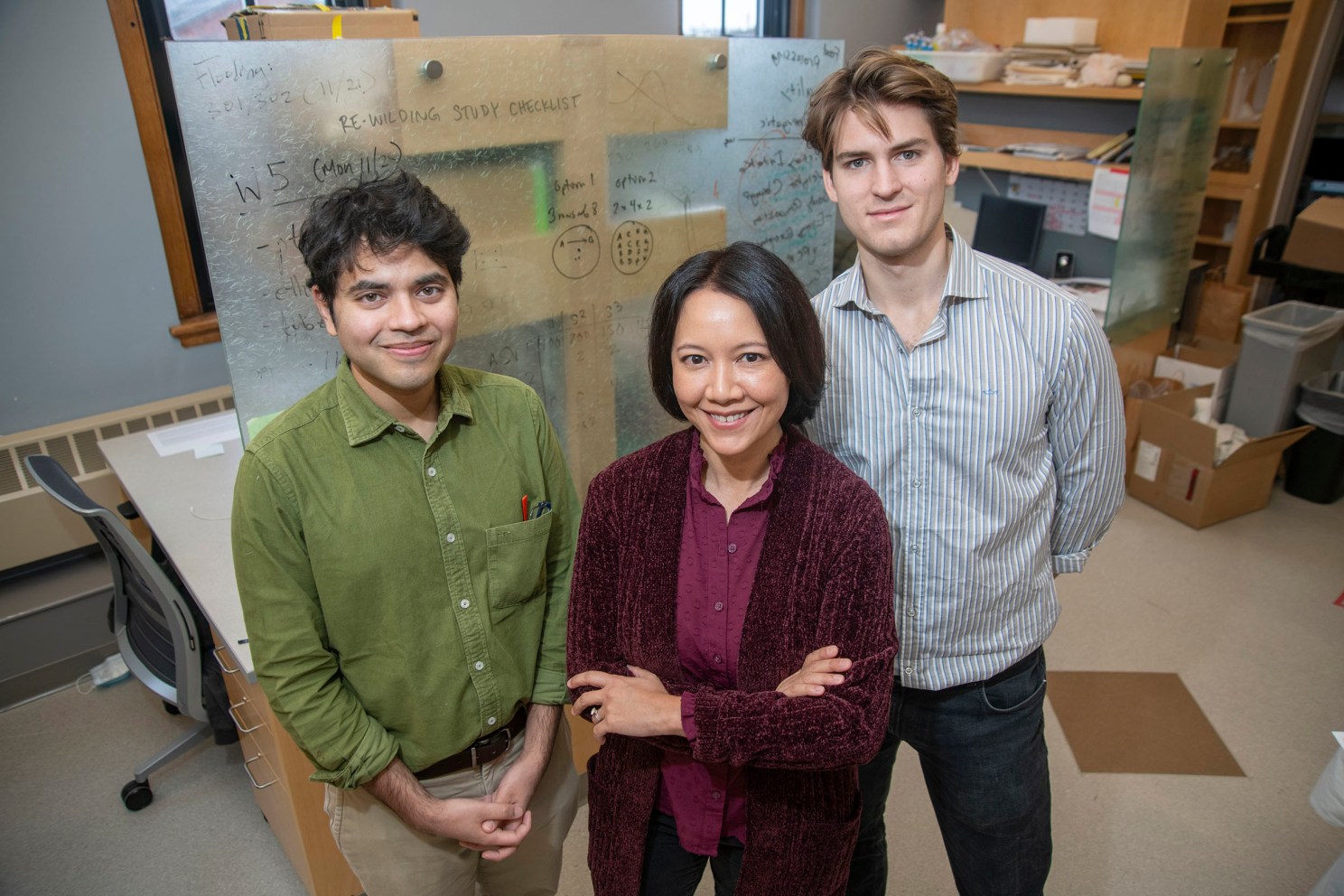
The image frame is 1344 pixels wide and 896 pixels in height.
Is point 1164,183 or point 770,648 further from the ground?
point 1164,183

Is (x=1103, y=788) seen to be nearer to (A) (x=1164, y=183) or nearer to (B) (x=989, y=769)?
(B) (x=989, y=769)

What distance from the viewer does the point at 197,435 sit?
2.67 m

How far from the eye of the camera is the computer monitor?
13.1 feet

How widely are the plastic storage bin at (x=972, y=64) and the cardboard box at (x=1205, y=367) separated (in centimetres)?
143

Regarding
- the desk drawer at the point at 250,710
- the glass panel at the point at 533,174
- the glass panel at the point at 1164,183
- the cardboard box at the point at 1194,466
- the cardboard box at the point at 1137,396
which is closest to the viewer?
the glass panel at the point at 533,174

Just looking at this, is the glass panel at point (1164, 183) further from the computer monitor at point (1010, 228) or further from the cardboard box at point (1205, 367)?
the computer monitor at point (1010, 228)

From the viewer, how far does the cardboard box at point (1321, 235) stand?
345cm

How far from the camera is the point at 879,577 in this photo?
1122 millimetres

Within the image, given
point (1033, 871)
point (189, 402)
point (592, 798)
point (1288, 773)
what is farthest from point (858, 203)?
point (189, 402)

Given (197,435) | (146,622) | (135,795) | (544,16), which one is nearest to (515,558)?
(146,622)

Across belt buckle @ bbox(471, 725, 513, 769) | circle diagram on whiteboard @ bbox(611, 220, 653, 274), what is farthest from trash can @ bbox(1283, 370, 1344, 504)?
belt buckle @ bbox(471, 725, 513, 769)

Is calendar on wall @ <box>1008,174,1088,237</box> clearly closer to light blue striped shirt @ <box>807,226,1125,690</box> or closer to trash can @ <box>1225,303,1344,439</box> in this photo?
trash can @ <box>1225,303,1344,439</box>

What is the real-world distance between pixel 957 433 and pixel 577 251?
1.00 metres

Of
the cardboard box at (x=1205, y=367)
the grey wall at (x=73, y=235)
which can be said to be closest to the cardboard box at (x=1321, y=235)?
the cardboard box at (x=1205, y=367)
